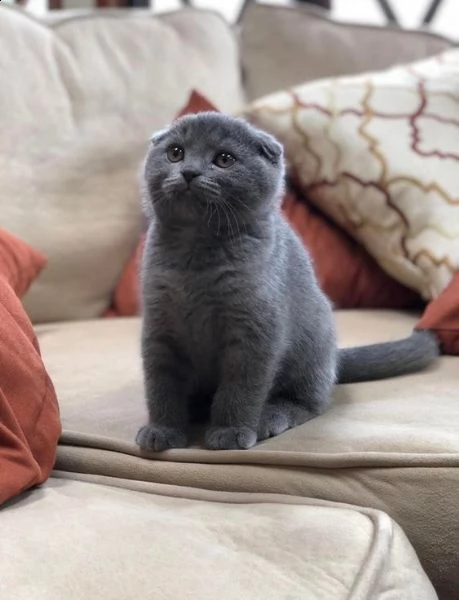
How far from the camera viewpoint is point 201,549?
742 mm

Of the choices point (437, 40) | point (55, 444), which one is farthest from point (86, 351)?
point (437, 40)

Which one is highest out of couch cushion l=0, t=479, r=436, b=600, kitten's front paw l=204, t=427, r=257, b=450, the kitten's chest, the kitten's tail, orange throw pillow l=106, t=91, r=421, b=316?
the kitten's chest

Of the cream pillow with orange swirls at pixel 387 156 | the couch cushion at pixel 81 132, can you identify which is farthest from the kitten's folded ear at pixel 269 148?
the couch cushion at pixel 81 132

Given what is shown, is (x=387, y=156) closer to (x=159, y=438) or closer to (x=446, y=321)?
(x=446, y=321)

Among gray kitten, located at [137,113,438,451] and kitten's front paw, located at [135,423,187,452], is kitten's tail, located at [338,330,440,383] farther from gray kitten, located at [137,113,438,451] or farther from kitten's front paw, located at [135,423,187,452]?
kitten's front paw, located at [135,423,187,452]

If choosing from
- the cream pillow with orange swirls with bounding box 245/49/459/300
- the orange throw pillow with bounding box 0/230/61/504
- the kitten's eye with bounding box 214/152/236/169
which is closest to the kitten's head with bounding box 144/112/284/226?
the kitten's eye with bounding box 214/152/236/169

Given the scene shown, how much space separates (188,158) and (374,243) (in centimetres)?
76

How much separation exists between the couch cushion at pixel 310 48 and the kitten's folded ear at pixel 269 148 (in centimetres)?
93

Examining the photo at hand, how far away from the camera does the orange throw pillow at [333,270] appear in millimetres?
1637

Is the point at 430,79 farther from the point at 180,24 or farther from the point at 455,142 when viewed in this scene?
the point at 180,24

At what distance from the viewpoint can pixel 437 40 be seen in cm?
191

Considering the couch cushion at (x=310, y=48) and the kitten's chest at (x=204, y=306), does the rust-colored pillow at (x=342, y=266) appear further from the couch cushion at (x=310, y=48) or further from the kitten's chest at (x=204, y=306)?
the kitten's chest at (x=204, y=306)

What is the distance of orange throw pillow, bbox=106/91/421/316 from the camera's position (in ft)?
5.37

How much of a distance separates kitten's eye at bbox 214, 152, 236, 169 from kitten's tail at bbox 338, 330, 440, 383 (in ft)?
1.20
